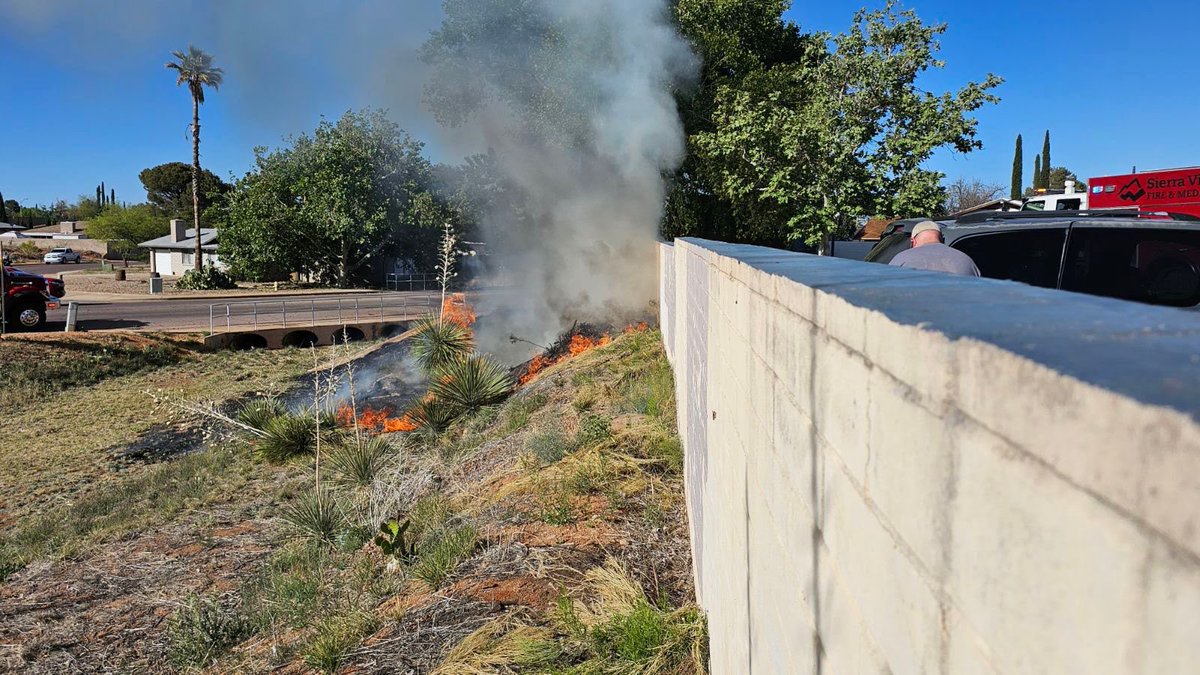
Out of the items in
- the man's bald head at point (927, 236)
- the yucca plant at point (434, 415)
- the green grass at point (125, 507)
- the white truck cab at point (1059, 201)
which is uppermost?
the white truck cab at point (1059, 201)

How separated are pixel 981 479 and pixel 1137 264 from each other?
630 cm

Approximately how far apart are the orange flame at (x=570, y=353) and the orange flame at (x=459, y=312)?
76.8 inches

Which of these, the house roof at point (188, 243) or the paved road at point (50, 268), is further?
the house roof at point (188, 243)

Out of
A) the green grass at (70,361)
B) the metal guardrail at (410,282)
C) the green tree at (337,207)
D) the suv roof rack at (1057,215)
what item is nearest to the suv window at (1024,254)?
the suv roof rack at (1057,215)

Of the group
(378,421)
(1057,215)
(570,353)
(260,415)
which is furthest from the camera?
(570,353)

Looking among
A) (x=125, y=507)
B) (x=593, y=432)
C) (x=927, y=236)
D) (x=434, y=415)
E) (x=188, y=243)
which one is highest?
(x=188, y=243)

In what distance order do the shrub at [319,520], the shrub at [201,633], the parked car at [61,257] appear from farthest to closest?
the parked car at [61,257] < the shrub at [319,520] < the shrub at [201,633]

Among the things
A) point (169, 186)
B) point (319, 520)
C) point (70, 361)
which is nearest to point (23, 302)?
point (70, 361)

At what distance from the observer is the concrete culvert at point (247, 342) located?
2358 centimetres

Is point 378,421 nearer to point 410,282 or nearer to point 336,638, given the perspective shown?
point 336,638

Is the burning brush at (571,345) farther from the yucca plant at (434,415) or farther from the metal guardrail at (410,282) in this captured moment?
the metal guardrail at (410,282)

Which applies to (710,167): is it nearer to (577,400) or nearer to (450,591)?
(577,400)

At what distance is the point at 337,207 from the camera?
38.7 m

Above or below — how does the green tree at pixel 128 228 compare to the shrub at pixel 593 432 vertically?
above
